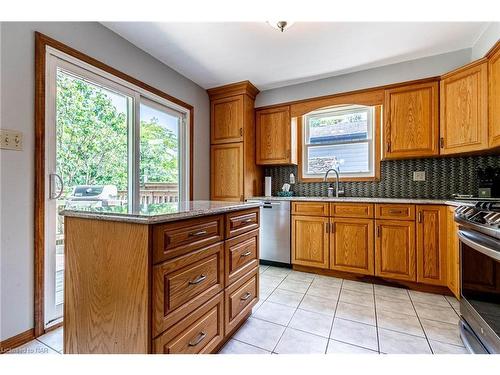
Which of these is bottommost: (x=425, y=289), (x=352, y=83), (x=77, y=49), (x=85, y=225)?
(x=425, y=289)

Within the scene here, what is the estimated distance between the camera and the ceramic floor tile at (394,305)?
6.35 feet

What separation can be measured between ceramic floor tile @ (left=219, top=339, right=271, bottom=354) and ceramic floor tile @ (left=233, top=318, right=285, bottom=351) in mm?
33

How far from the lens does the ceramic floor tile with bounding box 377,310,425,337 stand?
1.65 metres

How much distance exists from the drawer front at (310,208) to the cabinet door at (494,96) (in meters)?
1.55

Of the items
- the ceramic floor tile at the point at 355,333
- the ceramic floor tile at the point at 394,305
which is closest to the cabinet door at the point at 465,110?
the ceramic floor tile at the point at 394,305

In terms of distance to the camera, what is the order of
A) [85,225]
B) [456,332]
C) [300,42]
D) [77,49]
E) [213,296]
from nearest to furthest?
[85,225], [213,296], [456,332], [77,49], [300,42]

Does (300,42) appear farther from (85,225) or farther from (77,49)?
(85,225)

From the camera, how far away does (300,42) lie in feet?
7.59

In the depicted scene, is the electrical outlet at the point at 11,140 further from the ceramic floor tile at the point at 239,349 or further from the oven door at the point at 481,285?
the oven door at the point at 481,285

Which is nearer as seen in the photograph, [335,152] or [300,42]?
[300,42]

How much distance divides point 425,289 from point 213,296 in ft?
7.39

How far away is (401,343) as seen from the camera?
1.50 metres

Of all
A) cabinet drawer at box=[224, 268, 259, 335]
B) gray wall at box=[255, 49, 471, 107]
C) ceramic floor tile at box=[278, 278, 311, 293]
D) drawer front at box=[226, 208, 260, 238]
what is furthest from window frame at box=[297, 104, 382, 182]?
cabinet drawer at box=[224, 268, 259, 335]
